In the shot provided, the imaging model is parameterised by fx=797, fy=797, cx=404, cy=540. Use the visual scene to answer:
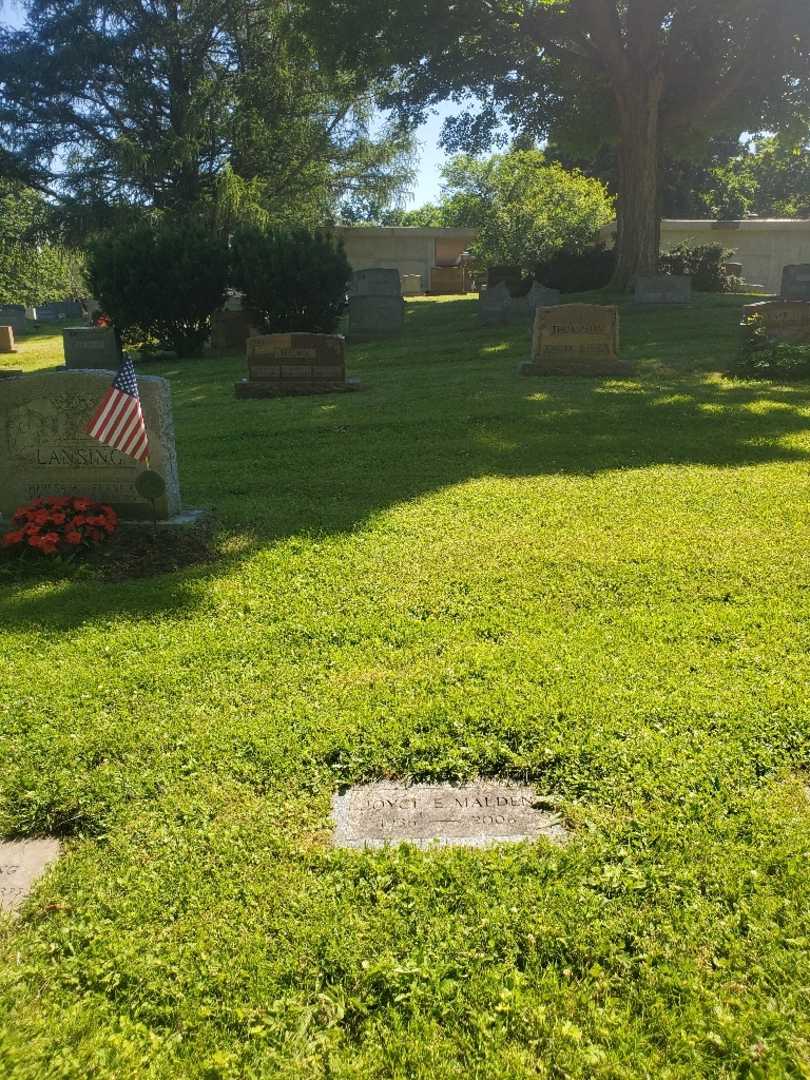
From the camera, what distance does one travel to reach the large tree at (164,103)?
29.6 m

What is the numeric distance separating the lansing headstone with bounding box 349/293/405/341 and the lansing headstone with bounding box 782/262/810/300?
30.1 ft

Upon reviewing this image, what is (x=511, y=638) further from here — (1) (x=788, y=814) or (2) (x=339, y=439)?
(2) (x=339, y=439)

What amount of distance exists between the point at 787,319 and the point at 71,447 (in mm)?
11803

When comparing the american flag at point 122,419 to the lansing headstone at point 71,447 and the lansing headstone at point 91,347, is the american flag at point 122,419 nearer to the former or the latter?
the lansing headstone at point 71,447

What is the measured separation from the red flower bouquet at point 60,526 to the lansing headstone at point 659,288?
57.1ft

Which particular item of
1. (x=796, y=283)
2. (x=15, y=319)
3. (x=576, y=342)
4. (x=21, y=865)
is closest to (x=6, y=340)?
(x=15, y=319)

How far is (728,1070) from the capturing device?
1891mm

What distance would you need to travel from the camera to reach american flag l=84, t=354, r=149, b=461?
A: 205 inches

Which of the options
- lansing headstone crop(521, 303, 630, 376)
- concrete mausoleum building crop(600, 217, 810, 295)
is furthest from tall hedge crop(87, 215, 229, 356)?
concrete mausoleum building crop(600, 217, 810, 295)

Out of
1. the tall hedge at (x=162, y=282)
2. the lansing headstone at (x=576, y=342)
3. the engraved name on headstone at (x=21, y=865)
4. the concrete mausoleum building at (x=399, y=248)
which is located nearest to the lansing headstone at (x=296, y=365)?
the lansing headstone at (x=576, y=342)

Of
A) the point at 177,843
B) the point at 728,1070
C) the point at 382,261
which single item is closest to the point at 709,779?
the point at 728,1070

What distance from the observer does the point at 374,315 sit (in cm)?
1908

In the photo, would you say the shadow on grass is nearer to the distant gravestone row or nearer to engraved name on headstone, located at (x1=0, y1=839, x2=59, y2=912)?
engraved name on headstone, located at (x1=0, y1=839, x2=59, y2=912)

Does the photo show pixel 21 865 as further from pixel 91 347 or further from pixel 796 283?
pixel 796 283
